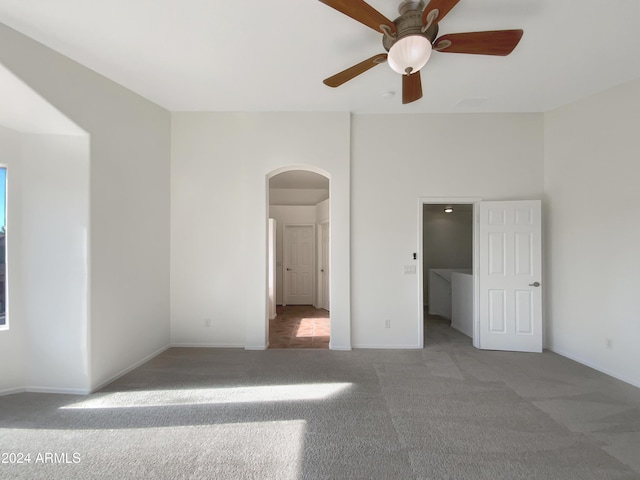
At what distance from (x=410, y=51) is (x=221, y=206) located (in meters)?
2.98

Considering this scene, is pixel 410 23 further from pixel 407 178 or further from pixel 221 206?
pixel 221 206

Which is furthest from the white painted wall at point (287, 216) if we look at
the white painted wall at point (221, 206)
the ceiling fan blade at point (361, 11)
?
the ceiling fan blade at point (361, 11)

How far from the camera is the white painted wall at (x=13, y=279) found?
268 cm

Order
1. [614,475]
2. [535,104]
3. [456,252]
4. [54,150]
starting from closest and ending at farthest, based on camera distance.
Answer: [614,475]
[54,150]
[535,104]
[456,252]

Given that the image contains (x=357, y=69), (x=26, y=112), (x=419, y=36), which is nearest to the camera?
(x=419, y=36)

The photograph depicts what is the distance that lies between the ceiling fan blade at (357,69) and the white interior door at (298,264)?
475 cm

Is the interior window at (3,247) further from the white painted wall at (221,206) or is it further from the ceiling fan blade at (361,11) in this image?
the ceiling fan blade at (361,11)

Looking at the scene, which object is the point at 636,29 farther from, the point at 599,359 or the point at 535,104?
the point at 599,359

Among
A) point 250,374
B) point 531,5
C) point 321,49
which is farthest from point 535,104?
point 250,374

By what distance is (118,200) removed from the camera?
3.06 metres

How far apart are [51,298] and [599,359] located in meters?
5.94

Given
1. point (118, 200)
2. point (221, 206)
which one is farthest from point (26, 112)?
point (221, 206)

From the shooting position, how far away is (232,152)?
3.93 m

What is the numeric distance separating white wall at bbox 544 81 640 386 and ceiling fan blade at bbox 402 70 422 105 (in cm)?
261
